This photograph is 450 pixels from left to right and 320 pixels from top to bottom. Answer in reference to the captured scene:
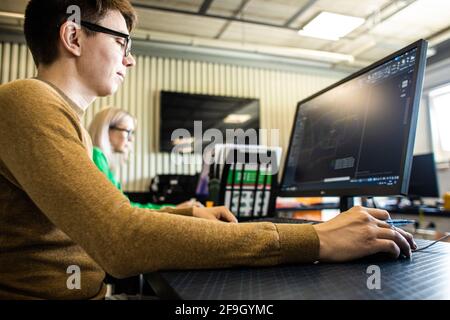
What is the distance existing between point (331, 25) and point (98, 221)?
472cm

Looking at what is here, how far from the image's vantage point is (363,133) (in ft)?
3.54

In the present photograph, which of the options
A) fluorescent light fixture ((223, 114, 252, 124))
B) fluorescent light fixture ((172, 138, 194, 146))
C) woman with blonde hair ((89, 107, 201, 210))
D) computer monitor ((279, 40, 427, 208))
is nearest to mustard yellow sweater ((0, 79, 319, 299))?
computer monitor ((279, 40, 427, 208))

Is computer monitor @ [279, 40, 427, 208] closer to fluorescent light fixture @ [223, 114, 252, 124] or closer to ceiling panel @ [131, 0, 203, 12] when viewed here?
ceiling panel @ [131, 0, 203, 12]

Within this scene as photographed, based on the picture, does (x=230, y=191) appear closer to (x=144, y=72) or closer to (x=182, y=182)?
(x=182, y=182)

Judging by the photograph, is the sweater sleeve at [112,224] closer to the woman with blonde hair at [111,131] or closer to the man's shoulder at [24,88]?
the man's shoulder at [24,88]

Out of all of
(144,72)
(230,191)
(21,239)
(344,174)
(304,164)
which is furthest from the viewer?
(144,72)

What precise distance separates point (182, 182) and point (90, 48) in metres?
4.30

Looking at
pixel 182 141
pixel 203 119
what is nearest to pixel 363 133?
pixel 182 141

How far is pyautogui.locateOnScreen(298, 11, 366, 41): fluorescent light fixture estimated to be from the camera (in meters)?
4.44

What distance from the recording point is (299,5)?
15.4 feet

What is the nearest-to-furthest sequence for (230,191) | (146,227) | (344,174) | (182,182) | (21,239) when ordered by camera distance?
1. (146,227)
2. (21,239)
3. (344,174)
4. (230,191)
5. (182,182)

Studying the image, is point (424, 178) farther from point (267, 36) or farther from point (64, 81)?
point (64, 81)

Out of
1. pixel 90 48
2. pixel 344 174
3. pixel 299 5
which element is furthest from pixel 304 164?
pixel 299 5

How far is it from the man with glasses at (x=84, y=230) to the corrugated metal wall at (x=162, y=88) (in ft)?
15.8
